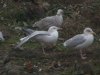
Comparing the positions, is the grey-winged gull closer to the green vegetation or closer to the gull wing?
the gull wing

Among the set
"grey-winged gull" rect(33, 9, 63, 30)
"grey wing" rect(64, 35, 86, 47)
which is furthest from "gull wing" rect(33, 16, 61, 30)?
"grey wing" rect(64, 35, 86, 47)

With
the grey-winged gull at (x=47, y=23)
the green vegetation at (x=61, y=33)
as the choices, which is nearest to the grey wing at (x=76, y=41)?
the green vegetation at (x=61, y=33)

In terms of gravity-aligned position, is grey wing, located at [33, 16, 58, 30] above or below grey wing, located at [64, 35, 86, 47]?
below

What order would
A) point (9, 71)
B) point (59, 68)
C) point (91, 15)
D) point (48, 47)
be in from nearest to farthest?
point (9, 71) < point (59, 68) < point (48, 47) < point (91, 15)

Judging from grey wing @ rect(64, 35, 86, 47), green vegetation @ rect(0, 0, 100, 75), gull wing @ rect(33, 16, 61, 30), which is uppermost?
grey wing @ rect(64, 35, 86, 47)

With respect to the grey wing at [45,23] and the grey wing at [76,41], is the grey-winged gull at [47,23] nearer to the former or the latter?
the grey wing at [45,23]

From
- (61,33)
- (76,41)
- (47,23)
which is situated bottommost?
(61,33)

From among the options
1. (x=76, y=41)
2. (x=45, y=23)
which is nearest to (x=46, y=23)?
(x=45, y=23)

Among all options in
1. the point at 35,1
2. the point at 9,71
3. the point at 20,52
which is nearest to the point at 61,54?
the point at 20,52

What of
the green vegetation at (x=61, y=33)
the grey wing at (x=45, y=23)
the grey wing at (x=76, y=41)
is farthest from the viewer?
the grey wing at (x=45, y=23)

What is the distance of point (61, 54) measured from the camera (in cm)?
1106

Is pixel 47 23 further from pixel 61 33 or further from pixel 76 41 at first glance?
pixel 76 41

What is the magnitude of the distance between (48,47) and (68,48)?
2.84 ft

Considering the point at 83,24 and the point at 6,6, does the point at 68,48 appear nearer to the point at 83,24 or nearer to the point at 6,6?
the point at 83,24
